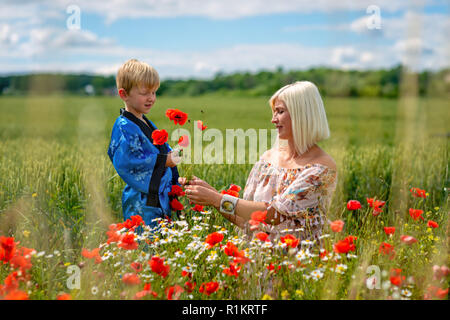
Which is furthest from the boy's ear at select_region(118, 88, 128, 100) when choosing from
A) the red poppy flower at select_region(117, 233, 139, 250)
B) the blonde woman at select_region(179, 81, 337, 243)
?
the red poppy flower at select_region(117, 233, 139, 250)

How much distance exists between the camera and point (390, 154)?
555 cm

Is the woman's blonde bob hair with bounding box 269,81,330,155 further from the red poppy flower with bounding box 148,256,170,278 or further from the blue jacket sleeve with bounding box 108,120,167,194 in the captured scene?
the red poppy flower with bounding box 148,256,170,278

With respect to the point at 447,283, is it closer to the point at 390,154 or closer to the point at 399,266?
the point at 399,266

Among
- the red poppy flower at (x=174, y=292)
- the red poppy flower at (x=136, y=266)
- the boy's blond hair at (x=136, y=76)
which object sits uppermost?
the boy's blond hair at (x=136, y=76)

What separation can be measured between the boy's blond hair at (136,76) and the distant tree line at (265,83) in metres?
0.23

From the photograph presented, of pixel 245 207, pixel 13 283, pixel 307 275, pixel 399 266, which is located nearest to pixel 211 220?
pixel 245 207

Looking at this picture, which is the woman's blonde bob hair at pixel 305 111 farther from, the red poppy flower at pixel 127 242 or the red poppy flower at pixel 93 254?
the red poppy flower at pixel 93 254

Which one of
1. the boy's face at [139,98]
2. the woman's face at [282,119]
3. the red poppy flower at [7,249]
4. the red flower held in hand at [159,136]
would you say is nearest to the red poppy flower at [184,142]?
the red flower held in hand at [159,136]

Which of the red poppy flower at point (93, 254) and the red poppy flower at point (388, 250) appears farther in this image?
the red poppy flower at point (388, 250)

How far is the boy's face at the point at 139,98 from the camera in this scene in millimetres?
2960

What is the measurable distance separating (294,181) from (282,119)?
41 centimetres

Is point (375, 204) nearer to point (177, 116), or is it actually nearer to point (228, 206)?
point (228, 206)

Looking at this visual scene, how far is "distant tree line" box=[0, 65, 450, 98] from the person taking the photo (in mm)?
2764

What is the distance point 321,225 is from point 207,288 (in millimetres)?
1075
